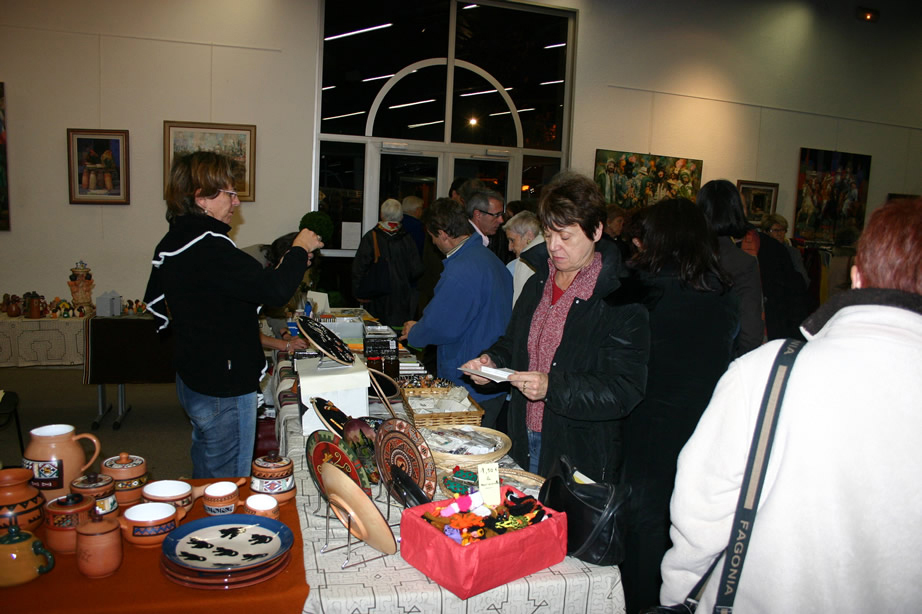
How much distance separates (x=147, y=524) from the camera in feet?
4.45

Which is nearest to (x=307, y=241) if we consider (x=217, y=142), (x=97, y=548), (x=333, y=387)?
(x=333, y=387)

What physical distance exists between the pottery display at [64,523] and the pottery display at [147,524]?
8 cm

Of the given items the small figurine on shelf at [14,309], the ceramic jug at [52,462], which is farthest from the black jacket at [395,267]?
the ceramic jug at [52,462]

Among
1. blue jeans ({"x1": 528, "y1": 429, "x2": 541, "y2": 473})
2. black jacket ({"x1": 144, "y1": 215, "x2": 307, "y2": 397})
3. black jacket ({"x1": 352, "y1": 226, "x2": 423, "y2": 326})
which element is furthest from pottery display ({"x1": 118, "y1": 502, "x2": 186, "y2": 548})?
black jacket ({"x1": 352, "y1": 226, "x2": 423, "y2": 326})

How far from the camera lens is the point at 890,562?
1.05 meters

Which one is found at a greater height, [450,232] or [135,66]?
[135,66]

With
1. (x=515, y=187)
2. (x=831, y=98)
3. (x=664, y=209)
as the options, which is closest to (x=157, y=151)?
(x=515, y=187)

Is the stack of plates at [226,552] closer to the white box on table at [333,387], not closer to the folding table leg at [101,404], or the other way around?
the white box on table at [333,387]

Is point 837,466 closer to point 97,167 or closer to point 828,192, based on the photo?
point 97,167

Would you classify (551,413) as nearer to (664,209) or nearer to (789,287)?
(664,209)

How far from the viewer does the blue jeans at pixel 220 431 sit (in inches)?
89.0

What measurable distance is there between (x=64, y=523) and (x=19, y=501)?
0.11 m

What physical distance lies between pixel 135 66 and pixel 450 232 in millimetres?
5147

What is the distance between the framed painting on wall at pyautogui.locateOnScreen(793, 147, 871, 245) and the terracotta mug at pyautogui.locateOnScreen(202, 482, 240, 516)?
9574 mm
